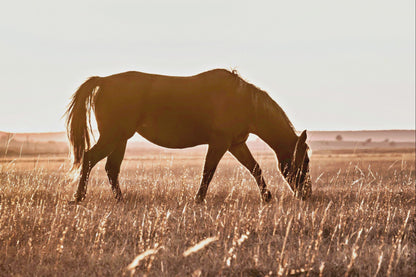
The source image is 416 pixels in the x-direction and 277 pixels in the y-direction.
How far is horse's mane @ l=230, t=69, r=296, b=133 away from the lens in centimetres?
835

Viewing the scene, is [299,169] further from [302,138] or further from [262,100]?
[262,100]

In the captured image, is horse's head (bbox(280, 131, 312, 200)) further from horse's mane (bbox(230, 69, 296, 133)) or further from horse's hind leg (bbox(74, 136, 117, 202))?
horse's hind leg (bbox(74, 136, 117, 202))

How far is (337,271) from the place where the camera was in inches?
166

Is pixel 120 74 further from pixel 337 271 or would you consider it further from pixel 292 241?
pixel 337 271

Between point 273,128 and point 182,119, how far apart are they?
1.72 m

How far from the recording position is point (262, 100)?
27.7 ft

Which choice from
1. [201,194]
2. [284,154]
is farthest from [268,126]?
[201,194]

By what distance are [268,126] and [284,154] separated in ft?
2.03

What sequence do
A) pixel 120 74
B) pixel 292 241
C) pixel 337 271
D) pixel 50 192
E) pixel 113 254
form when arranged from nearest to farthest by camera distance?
pixel 337 271 → pixel 113 254 → pixel 292 241 → pixel 120 74 → pixel 50 192

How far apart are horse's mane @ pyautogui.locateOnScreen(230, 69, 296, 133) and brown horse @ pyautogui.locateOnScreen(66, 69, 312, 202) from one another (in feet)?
0.06

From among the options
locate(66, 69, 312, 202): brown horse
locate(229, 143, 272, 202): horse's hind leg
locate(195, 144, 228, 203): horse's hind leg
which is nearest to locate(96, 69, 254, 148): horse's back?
locate(66, 69, 312, 202): brown horse

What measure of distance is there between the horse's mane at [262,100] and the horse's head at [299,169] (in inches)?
16.2

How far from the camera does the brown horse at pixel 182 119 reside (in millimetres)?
8000

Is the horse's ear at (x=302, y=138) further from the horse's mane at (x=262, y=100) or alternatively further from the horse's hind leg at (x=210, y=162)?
the horse's hind leg at (x=210, y=162)
